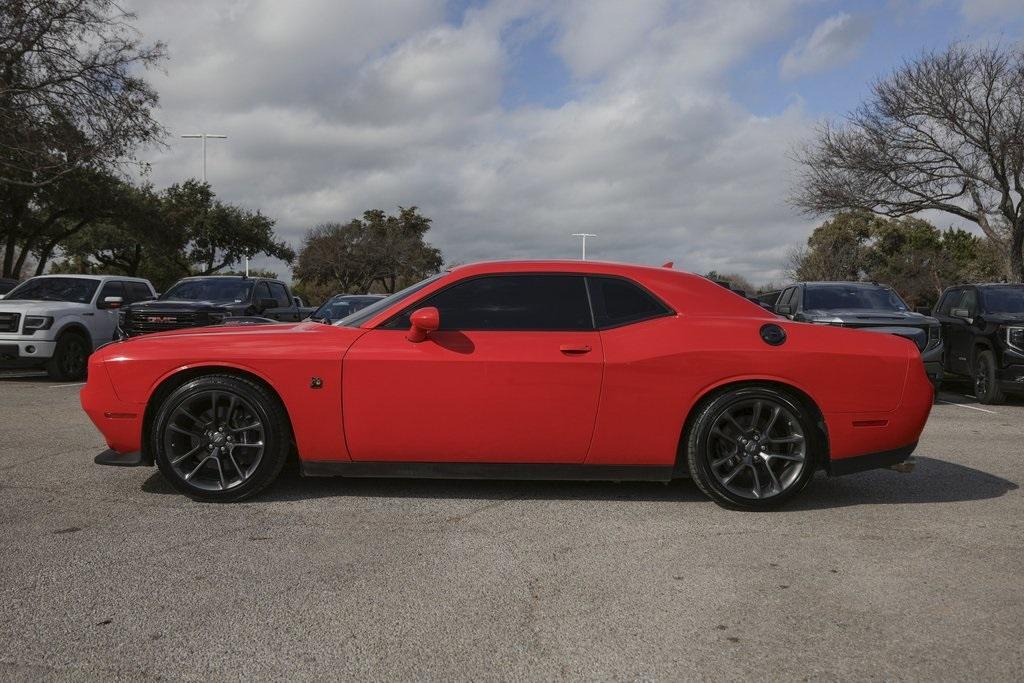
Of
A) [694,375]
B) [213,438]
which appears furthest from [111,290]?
[694,375]

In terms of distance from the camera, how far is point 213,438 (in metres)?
4.93

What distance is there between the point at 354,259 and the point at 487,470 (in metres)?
51.2

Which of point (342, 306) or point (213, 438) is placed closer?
point (213, 438)

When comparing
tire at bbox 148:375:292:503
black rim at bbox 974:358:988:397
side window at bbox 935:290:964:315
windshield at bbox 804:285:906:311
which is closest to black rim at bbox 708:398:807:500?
tire at bbox 148:375:292:503

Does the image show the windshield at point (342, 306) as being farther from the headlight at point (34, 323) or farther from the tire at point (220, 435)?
the tire at point (220, 435)

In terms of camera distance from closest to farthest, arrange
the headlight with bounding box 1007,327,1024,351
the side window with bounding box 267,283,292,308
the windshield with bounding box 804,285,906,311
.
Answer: the headlight with bounding box 1007,327,1024,351 < the windshield with bounding box 804,285,906,311 < the side window with bounding box 267,283,292,308

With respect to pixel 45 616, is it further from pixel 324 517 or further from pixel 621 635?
pixel 621 635

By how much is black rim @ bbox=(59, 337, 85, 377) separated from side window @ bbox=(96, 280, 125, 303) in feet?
3.52

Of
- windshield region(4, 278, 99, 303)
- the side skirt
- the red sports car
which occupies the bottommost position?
the side skirt

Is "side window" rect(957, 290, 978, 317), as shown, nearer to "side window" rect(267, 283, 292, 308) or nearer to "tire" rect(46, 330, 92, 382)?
"side window" rect(267, 283, 292, 308)

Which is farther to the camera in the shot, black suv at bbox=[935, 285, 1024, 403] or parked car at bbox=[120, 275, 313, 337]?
parked car at bbox=[120, 275, 313, 337]

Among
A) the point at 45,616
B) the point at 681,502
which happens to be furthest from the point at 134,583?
the point at 681,502

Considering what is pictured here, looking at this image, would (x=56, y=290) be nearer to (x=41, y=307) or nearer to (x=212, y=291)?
(x=41, y=307)

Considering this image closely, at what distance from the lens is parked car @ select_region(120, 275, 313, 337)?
40.7 ft
